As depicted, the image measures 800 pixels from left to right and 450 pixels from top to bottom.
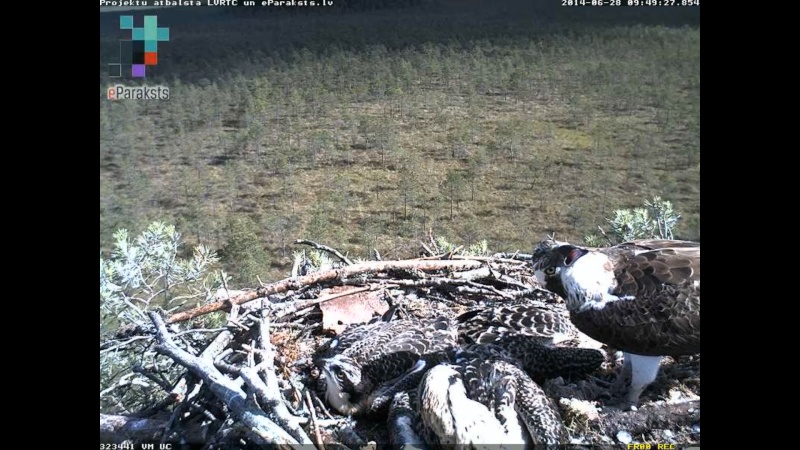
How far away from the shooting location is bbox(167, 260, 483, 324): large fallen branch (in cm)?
470

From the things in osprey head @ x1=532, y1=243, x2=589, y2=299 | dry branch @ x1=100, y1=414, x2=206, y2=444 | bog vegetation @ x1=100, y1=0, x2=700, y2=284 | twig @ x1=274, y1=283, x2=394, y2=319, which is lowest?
dry branch @ x1=100, y1=414, x2=206, y2=444

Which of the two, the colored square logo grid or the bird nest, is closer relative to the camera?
the bird nest

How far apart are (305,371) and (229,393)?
0.71m

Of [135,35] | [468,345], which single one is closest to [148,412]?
[468,345]

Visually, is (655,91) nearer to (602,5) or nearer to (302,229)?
(602,5)

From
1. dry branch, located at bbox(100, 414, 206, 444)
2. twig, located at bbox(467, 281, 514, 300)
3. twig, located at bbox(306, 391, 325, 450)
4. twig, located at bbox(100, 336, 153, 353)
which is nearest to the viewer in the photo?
twig, located at bbox(306, 391, 325, 450)

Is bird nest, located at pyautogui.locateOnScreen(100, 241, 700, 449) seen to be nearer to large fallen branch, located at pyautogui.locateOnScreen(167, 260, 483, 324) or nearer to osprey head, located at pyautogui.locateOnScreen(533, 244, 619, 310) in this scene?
large fallen branch, located at pyautogui.locateOnScreen(167, 260, 483, 324)

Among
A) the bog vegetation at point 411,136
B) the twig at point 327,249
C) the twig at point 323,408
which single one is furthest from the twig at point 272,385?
the bog vegetation at point 411,136

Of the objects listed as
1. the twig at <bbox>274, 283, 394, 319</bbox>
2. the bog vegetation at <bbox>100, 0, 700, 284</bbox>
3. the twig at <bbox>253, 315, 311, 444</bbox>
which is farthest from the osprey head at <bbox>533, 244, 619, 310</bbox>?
the twig at <bbox>253, 315, 311, 444</bbox>

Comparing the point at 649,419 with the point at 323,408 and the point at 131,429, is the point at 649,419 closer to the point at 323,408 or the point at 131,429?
the point at 323,408

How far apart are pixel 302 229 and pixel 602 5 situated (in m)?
3.19

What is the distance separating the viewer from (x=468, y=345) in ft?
14.0

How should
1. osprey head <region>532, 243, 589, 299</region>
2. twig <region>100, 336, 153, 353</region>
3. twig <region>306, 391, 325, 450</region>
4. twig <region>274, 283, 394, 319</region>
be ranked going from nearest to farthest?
twig <region>306, 391, 325, 450</region> → osprey head <region>532, 243, 589, 299</region> → twig <region>100, 336, 153, 353</region> → twig <region>274, 283, 394, 319</region>

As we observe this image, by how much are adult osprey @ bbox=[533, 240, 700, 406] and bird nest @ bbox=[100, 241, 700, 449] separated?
11.9 inches
